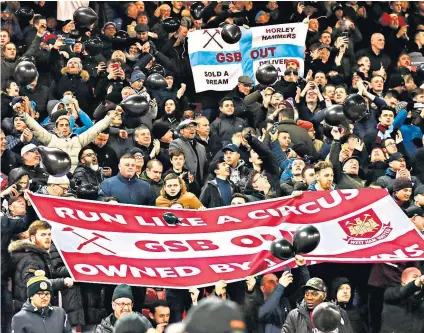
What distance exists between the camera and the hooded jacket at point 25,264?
35.9ft

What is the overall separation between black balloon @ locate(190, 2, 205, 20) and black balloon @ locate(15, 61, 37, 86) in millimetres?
3889

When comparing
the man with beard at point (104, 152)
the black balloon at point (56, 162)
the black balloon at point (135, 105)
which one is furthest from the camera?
the man with beard at point (104, 152)

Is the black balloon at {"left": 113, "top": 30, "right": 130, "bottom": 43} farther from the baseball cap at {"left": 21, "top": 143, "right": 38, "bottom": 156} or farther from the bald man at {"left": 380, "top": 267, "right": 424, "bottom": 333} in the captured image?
the bald man at {"left": 380, "top": 267, "right": 424, "bottom": 333}

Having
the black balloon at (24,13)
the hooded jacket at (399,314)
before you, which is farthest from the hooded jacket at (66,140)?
the black balloon at (24,13)

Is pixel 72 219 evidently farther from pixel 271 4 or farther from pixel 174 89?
pixel 271 4

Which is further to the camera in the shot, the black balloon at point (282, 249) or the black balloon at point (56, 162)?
the black balloon at point (56, 162)

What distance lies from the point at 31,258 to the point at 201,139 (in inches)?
160

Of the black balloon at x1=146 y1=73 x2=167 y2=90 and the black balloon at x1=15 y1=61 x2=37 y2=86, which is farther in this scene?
the black balloon at x1=146 y1=73 x2=167 y2=90

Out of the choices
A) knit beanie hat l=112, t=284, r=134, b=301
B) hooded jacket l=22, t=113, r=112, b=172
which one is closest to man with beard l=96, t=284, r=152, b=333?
knit beanie hat l=112, t=284, r=134, b=301

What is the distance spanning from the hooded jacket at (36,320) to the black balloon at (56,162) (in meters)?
1.78

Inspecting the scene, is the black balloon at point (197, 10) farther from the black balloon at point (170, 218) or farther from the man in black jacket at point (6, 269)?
the man in black jacket at point (6, 269)

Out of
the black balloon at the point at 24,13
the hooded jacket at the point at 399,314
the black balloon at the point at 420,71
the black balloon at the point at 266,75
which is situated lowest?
the hooded jacket at the point at 399,314

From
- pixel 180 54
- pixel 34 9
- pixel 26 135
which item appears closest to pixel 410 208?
pixel 26 135

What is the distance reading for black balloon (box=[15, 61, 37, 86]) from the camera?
46.4ft
